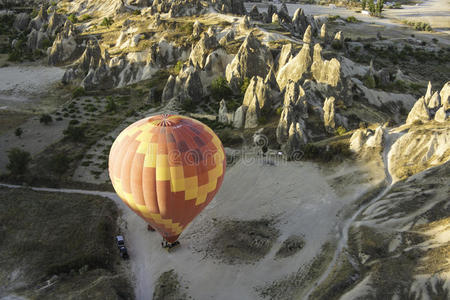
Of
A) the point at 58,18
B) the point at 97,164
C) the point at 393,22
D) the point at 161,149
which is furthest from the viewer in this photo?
the point at 393,22

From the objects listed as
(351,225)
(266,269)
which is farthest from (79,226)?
(351,225)

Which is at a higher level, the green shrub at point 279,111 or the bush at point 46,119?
the green shrub at point 279,111

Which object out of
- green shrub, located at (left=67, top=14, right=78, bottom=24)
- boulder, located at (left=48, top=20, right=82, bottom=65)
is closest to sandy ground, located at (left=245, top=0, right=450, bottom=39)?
green shrub, located at (left=67, top=14, right=78, bottom=24)

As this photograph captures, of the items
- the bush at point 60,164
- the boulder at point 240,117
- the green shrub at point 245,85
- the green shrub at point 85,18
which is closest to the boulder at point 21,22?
the green shrub at point 85,18

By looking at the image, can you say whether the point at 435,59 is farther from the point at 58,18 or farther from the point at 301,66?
the point at 58,18

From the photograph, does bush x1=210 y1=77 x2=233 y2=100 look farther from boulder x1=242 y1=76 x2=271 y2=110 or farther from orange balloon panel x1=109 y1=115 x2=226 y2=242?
orange balloon panel x1=109 y1=115 x2=226 y2=242

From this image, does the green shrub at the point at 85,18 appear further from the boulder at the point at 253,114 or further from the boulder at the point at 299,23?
the boulder at the point at 253,114

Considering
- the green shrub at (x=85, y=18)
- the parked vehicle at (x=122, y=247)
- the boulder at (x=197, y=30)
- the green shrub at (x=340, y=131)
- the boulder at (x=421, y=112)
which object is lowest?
the parked vehicle at (x=122, y=247)
